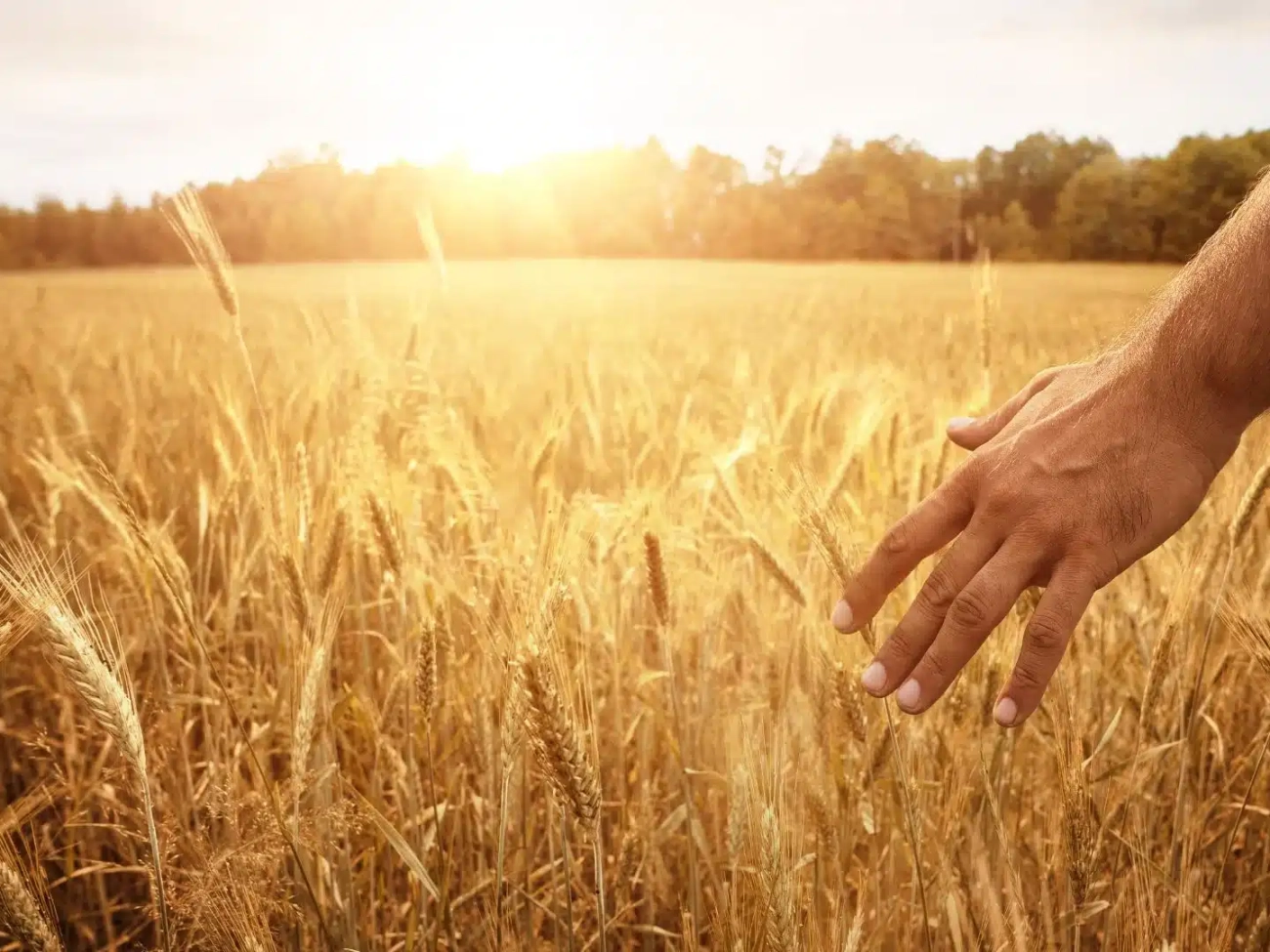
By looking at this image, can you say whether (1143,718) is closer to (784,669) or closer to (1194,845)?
(1194,845)

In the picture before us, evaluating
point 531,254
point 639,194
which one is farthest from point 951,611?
point 639,194

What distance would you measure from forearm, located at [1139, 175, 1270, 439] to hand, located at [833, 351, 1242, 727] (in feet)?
0.05

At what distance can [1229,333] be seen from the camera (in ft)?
2.75

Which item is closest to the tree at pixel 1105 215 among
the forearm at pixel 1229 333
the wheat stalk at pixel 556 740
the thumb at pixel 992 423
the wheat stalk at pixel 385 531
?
the thumb at pixel 992 423

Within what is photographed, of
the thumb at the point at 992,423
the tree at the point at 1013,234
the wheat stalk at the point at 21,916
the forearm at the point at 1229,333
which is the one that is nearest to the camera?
the wheat stalk at the point at 21,916

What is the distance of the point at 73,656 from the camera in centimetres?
72

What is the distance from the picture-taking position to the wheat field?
0.89 m

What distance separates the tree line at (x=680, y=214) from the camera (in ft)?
98.1

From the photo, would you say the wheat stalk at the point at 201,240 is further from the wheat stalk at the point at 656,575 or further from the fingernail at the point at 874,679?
the fingernail at the point at 874,679

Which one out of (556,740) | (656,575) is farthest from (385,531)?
(556,740)

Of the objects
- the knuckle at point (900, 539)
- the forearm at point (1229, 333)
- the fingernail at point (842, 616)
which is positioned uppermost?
the forearm at point (1229, 333)

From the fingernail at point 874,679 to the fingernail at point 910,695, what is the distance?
0.07 feet

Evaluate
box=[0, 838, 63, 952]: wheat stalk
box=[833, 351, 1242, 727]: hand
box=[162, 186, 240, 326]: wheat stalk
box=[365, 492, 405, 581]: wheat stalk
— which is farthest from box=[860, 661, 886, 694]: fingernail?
box=[162, 186, 240, 326]: wheat stalk

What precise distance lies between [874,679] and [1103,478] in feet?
1.04
